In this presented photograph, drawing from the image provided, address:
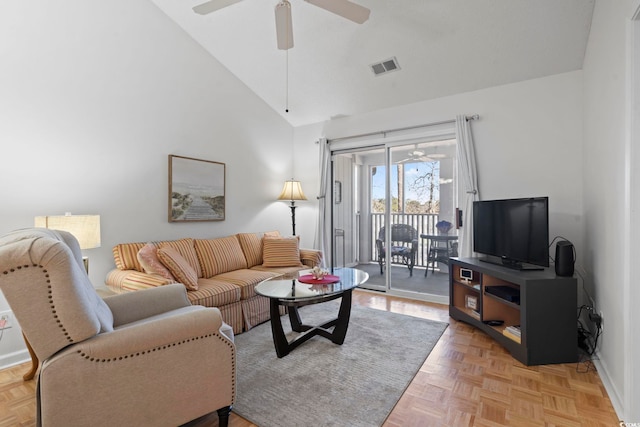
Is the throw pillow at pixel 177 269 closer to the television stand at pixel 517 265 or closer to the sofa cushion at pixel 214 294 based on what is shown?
the sofa cushion at pixel 214 294

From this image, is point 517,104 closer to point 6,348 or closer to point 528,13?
point 528,13

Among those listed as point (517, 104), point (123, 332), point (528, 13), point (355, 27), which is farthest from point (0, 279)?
point (517, 104)

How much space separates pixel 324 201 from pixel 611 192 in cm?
330

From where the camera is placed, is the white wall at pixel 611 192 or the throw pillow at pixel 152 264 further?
the throw pillow at pixel 152 264

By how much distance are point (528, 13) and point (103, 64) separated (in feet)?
12.3

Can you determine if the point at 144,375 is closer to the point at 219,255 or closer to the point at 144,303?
the point at 144,303

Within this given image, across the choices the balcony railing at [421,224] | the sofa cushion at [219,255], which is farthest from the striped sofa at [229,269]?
the balcony railing at [421,224]

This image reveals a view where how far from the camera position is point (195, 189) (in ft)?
12.0

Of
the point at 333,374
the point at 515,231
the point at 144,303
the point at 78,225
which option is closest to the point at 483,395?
the point at 333,374

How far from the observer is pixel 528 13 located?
261 cm

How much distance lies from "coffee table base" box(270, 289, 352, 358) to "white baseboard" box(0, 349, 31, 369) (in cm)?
193

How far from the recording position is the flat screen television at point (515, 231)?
101 inches

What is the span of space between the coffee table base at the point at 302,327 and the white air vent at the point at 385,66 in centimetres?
247

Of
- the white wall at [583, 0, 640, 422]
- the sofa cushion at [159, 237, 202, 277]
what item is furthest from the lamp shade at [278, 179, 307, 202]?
the white wall at [583, 0, 640, 422]
